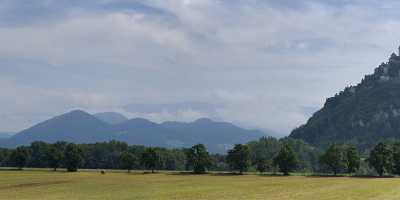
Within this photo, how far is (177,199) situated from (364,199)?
23922mm

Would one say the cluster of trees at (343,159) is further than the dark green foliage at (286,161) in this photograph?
No

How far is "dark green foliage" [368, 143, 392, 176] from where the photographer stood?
183 metres

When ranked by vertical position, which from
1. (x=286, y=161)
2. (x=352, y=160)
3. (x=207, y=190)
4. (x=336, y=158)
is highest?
(x=336, y=158)

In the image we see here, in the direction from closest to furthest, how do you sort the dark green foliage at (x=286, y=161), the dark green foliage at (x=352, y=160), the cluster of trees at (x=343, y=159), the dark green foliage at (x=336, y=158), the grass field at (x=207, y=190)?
the grass field at (x=207, y=190), the dark green foliage at (x=352, y=160), the cluster of trees at (x=343, y=159), the dark green foliage at (x=336, y=158), the dark green foliage at (x=286, y=161)

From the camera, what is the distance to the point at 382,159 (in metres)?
183

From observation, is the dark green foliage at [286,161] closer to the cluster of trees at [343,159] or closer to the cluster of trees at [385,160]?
the cluster of trees at [343,159]

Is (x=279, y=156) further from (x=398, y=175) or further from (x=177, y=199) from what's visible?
(x=177, y=199)

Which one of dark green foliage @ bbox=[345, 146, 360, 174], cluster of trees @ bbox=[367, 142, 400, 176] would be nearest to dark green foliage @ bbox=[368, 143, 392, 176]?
cluster of trees @ bbox=[367, 142, 400, 176]

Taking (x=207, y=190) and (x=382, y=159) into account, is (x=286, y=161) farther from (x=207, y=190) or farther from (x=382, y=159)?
(x=207, y=190)

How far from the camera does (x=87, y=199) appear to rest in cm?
8019

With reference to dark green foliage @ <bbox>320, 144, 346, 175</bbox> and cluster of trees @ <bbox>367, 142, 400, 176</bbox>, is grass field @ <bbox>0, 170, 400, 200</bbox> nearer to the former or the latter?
cluster of trees @ <bbox>367, 142, 400, 176</bbox>

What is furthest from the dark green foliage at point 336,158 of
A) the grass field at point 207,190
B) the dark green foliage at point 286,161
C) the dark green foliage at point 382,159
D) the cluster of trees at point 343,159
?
the grass field at point 207,190

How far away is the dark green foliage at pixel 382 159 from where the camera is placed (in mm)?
183000

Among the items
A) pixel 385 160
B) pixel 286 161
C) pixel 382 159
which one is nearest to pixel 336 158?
pixel 382 159
